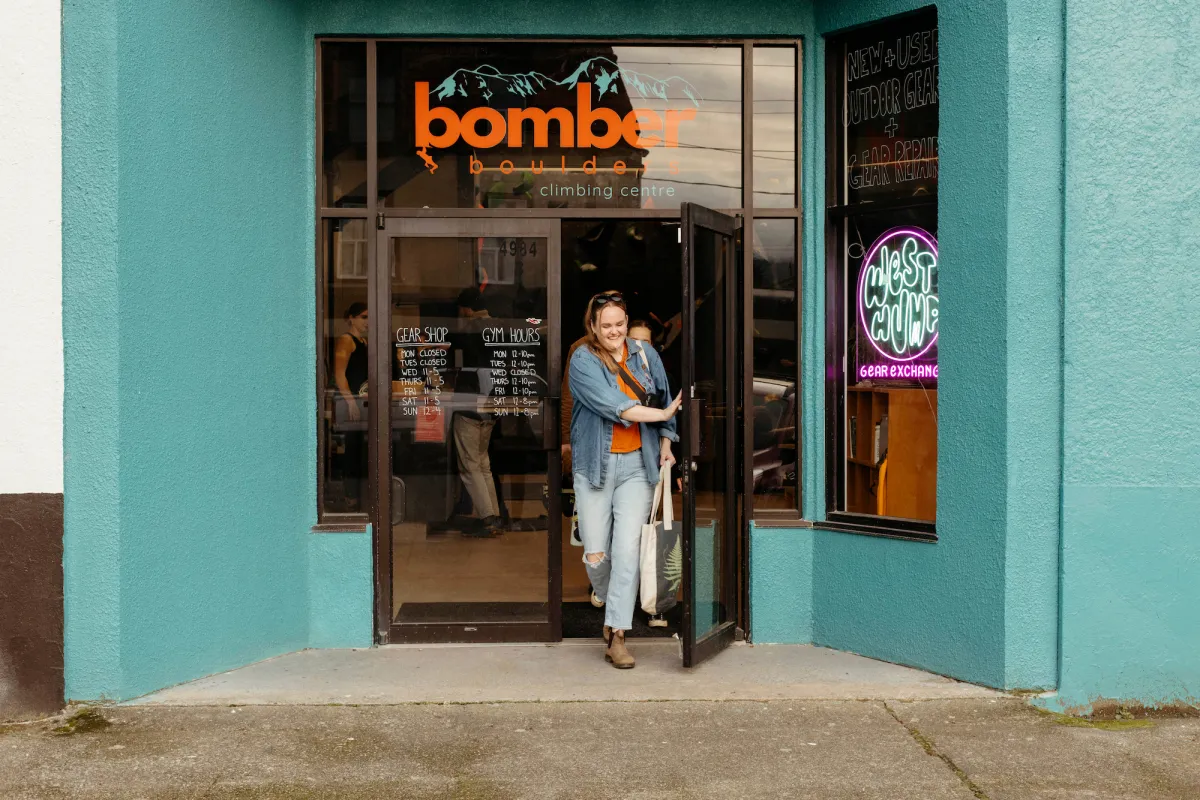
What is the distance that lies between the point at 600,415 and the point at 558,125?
1.68 meters

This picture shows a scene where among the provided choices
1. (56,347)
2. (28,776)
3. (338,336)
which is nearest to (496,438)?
(338,336)

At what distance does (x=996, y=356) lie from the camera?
18.6 ft

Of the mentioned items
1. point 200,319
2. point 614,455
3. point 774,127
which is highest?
point 774,127

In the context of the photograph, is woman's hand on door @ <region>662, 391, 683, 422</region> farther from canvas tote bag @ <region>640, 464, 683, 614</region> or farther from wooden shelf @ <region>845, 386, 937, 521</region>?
wooden shelf @ <region>845, 386, 937, 521</region>

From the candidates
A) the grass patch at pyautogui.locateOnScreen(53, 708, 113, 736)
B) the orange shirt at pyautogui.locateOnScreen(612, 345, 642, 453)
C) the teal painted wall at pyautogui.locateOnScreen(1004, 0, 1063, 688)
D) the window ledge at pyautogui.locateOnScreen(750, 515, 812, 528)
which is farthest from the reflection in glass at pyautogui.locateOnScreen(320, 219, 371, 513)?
the teal painted wall at pyautogui.locateOnScreen(1004, 0, 1063, 688)

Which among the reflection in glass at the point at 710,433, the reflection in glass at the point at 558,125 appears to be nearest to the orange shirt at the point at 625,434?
the reflection in glass at the point at 710,433

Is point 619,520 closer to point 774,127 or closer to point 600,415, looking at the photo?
point 600,415

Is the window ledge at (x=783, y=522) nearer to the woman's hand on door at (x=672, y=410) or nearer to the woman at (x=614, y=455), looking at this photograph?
the woman at (x=614, y=455)

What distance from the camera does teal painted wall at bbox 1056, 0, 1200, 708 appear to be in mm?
5555

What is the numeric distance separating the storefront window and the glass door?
1600 mm

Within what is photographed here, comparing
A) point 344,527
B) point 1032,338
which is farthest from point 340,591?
point 1032,338

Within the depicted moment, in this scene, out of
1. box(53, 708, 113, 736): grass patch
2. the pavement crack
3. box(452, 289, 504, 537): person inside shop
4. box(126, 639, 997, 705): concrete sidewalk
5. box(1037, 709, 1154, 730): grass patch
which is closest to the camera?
the pavement crack

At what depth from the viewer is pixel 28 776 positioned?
470 centimetres

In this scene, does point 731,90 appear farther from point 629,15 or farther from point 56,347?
point 56,347
